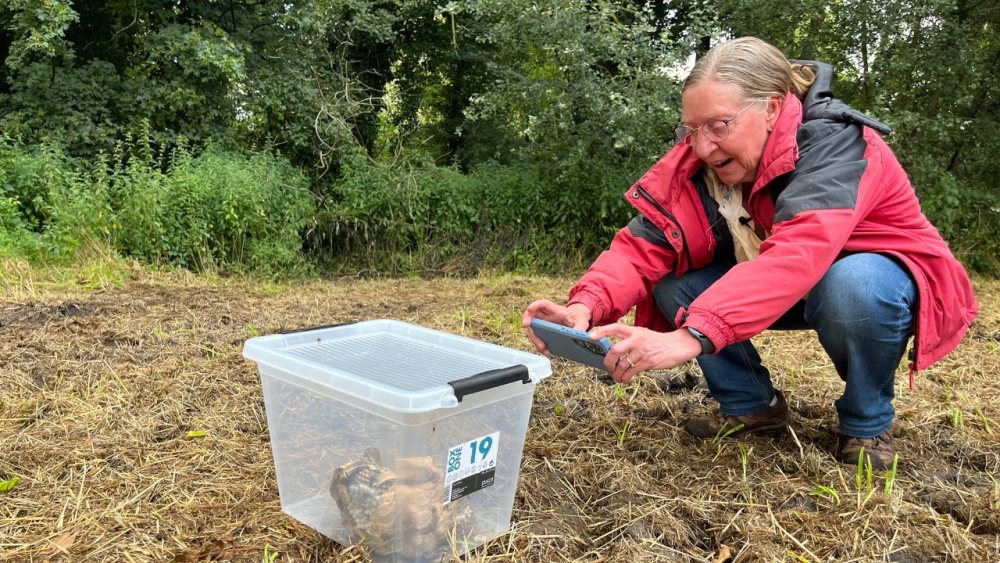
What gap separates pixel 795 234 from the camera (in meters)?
1.76

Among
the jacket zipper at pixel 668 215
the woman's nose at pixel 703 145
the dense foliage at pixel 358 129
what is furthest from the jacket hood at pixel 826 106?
the dense foliage at pixel 358 129

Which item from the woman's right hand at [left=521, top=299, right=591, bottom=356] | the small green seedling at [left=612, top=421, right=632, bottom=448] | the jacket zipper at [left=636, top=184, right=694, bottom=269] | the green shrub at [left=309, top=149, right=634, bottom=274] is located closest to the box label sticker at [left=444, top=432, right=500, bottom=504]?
the woman's right hand at [left=521, top=299, right=591, bottom=356]

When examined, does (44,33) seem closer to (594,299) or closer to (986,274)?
(594,299)

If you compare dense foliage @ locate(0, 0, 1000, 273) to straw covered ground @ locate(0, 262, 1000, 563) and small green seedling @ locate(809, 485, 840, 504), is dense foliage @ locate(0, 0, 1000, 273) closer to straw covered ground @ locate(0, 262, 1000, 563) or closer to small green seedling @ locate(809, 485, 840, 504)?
straw covered ground @ locate(0, 262, 1000, 563)

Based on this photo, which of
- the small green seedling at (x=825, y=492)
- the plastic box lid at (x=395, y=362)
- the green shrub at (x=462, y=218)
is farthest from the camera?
the green shrub at (x=462, y=218)

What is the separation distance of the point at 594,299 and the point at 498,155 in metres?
8.56

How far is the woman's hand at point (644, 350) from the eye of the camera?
161 cm

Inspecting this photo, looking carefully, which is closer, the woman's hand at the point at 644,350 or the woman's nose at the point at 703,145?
the woman's hand at the point at 644,350

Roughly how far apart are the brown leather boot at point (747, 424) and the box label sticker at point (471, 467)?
1.02 m

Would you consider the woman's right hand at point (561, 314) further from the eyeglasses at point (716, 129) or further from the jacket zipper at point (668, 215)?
the eyeglasses at point (716, 129)

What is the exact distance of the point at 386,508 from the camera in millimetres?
1426

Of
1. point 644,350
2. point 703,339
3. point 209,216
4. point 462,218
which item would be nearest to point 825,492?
point 703,339

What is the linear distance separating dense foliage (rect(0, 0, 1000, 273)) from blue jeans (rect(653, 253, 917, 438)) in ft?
16.5

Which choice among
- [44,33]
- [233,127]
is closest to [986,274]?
[233,127]
